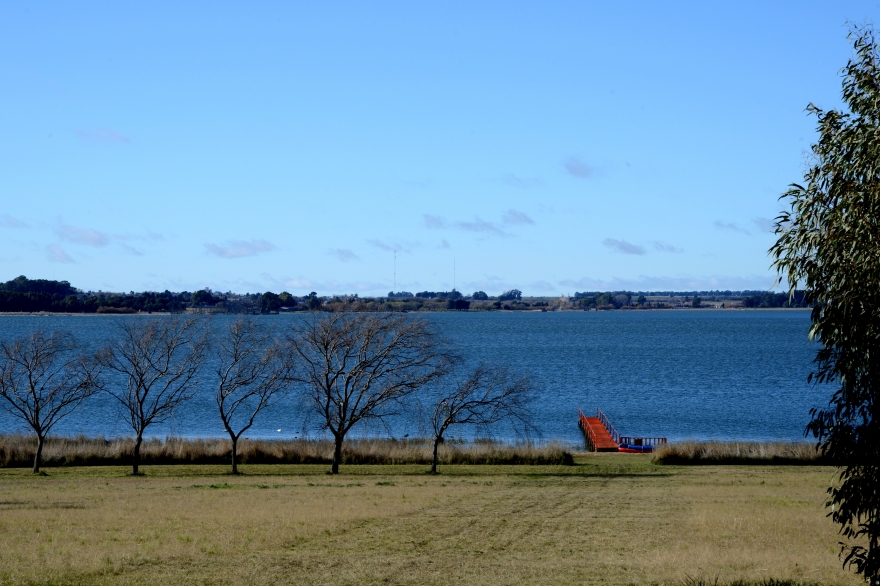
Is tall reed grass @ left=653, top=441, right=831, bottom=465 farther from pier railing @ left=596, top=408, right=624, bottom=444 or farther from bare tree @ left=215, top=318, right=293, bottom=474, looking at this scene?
bare tree @ left=215, top=318, right=293, bottom=474

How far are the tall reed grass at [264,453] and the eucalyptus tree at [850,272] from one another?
3211 cm

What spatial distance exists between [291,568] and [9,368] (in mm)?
31257

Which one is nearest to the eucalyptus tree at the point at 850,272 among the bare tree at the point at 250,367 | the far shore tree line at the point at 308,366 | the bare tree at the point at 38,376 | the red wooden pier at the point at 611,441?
the far shore tree line at the point at 308,366

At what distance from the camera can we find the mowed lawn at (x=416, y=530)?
16625 mm

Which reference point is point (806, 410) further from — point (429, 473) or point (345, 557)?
point (345, 557)

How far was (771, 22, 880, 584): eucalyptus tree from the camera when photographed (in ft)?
39.8

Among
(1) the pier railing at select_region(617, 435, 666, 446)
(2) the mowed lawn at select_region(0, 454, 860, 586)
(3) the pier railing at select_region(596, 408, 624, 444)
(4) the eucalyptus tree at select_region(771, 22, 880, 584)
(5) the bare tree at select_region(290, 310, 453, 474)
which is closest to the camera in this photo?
(4) the eucalyptus tree at select_region(771, 22, 880, 584)

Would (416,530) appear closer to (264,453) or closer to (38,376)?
(264,453)

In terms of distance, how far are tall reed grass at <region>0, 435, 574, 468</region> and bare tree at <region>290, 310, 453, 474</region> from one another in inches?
210

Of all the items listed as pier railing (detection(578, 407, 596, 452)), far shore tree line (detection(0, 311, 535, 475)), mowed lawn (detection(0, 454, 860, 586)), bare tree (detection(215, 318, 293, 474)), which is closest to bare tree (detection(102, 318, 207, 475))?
far shore tree line (detection(0, 311, 535, 475))

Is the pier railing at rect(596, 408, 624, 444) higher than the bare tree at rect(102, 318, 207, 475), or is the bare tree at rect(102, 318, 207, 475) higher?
the bare tree at rect(102, 318, 207, 475)

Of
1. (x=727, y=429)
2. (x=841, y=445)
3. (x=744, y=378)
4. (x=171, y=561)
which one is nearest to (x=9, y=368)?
(x=171, y=561)

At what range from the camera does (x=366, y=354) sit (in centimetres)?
4069

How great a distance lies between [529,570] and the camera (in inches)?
674
